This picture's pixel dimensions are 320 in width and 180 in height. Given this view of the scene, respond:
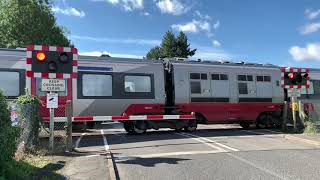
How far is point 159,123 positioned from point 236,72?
17.2 feet

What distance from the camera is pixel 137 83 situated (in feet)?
71.3

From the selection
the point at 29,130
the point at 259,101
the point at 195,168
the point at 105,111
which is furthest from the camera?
the point at 259,101

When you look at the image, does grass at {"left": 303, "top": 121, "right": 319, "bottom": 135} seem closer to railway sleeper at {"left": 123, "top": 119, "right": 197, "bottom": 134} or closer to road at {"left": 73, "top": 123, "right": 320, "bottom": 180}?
road at {"left": 73, "top": 123, "right": 320, "bottom": 180}

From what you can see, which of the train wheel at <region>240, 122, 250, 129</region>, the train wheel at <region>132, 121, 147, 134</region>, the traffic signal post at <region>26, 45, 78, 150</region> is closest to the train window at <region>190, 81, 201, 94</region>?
the train wheel at <region>132, 121, 147, 134</region>

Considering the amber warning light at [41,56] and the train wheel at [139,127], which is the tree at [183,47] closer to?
the train wheel at [139,127]

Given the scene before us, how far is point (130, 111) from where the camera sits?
21.4 meters

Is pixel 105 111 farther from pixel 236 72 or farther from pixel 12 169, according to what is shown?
pixel 12 169

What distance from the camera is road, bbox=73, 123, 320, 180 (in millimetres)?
10445

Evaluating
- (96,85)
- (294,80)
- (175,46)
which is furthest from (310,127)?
(175,46)

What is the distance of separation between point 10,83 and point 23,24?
25892 mm

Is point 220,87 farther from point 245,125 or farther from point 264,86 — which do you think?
point 245,125

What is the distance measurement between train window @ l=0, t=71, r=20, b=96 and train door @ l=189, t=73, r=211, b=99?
8127 mm

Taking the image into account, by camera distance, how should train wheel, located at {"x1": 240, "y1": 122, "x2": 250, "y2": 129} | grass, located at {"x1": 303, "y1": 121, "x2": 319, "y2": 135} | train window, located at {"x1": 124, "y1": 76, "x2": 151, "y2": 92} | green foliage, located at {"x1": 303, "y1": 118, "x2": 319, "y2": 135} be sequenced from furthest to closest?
train wheel, located at {"x1": 240, "y1": 122, "x2": 250, "y2": 129} → train window, located at {"x1": 124, "y1": 76, "x2": 151, "y2": 92} → green foliage, located at {"x1": 303, "y1": 118, "x2": 319, "y2": 135} → grass, located at {"x1": 303, "y1": 121, "x2": 319, "y2": 135}

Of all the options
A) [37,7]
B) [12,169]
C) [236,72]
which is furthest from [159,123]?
[37,7]
